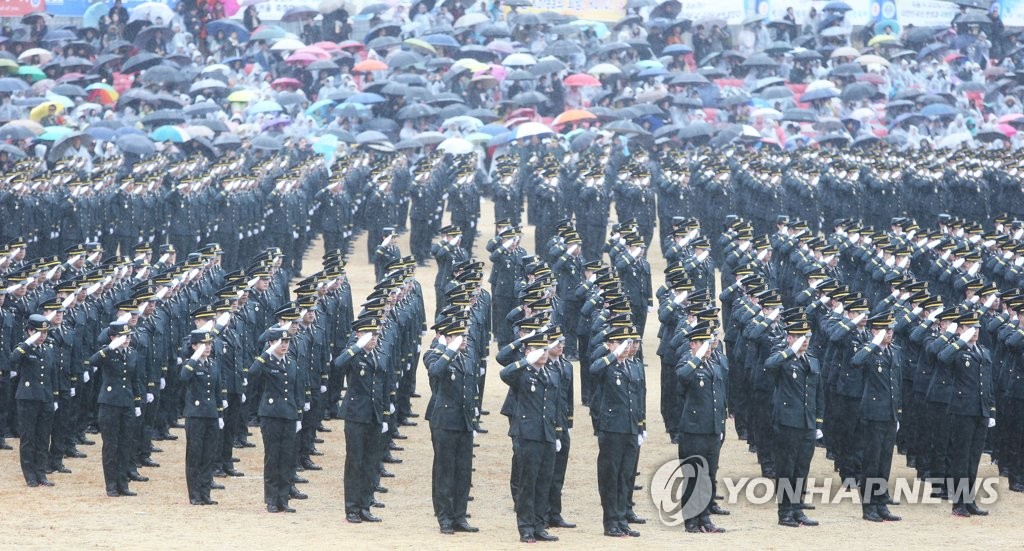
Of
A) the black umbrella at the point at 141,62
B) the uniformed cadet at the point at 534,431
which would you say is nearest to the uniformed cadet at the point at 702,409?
the uniformed cadet at the point at 534,431

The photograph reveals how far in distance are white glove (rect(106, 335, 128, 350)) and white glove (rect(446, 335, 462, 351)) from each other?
3396mm

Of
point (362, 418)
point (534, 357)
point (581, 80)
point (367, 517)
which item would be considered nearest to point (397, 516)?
point (367, 517)

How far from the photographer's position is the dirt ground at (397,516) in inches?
534

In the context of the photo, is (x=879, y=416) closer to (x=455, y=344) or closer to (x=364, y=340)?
(x=455, y=344)

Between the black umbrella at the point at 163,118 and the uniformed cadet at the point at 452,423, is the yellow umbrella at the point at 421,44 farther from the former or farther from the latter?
the uniformed cadet at the point at 452,423

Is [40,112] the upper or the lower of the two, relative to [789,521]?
upper

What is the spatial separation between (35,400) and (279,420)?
2.61m

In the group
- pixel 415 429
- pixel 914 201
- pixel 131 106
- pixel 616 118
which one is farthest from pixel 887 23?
pixel 415 429

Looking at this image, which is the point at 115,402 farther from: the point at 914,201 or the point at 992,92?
the point at 992,92

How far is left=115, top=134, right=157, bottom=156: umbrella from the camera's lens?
2905 cm

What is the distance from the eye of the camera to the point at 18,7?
133 ft

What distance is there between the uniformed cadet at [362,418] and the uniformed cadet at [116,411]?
228 cm

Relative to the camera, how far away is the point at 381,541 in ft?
44.1

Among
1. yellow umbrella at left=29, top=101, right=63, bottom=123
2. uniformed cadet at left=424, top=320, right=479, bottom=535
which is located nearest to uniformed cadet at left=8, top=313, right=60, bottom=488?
uniformed cadet at left=424, top=320, right=479, bottom=535
